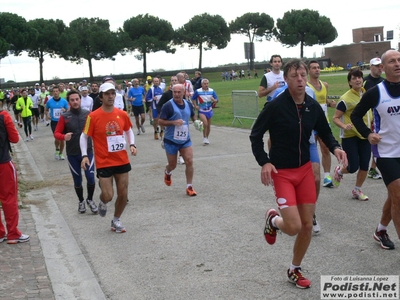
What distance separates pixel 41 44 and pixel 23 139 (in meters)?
78.6

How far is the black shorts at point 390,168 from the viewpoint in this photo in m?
5.83

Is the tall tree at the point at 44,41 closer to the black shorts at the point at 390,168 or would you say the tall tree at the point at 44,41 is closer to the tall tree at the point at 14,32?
the tall tree at the point at 14,32

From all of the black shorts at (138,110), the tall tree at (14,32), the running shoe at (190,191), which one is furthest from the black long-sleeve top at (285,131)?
the tall tree at (14,32)

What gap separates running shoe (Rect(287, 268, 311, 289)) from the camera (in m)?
5.36

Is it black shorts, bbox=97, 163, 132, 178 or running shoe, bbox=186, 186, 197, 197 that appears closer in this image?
black shorts, bbox=97, 163, 132, 178

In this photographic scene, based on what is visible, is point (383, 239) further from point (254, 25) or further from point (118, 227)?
point (254, 25)

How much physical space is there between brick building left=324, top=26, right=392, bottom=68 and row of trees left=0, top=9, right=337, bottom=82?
7.65m

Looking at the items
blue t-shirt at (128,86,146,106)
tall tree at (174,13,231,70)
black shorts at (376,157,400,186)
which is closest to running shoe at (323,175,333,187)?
black shorts at (376,157,400,186)

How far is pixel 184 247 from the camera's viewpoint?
277 inches

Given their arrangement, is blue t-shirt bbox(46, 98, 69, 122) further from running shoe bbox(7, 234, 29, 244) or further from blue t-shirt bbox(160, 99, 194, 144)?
running shoe bbox(7, 234, 29, 244)

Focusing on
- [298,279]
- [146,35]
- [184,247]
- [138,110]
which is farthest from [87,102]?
[146,35]

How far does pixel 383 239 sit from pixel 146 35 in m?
101

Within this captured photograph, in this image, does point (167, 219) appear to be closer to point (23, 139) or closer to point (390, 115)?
point (390, 115)

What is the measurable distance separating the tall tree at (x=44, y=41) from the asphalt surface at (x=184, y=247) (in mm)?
89695
